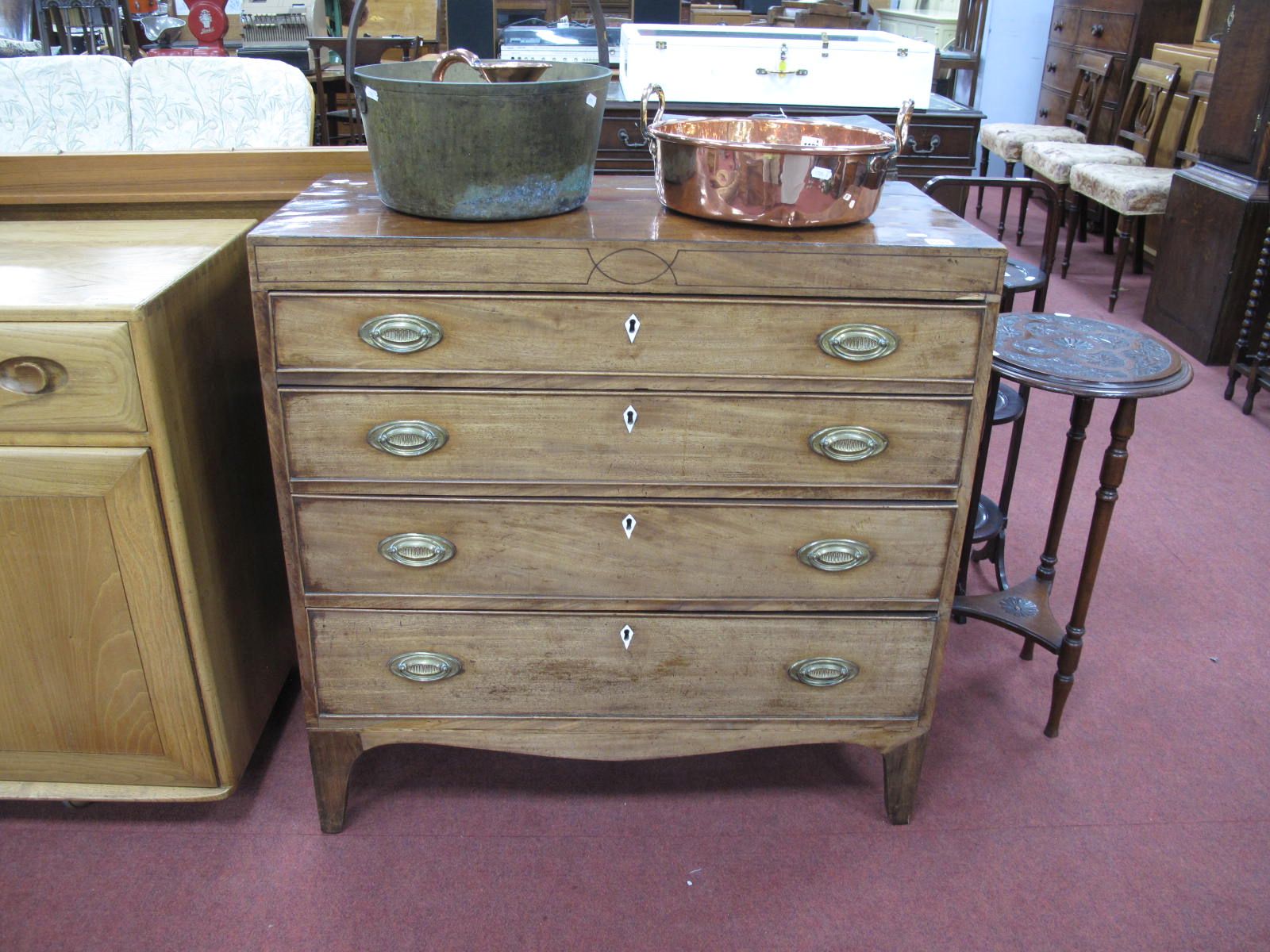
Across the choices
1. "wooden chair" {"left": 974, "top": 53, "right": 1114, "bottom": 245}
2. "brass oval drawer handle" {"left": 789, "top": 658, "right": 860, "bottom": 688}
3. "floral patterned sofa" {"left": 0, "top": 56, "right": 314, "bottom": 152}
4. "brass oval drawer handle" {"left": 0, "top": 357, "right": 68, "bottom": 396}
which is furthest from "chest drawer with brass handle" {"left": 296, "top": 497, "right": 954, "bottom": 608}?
"wooden chair" {"left": 974, "top": 53, "right": 1114, "bottom": 245}

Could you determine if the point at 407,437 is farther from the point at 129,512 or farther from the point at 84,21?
the point at 84,21

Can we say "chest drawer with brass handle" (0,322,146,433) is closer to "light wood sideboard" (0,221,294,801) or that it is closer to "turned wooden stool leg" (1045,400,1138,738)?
"light wood sideboard" (0,221,294,801)

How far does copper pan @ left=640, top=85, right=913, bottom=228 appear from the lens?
1265 mm

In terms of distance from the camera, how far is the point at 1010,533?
8.59 feet

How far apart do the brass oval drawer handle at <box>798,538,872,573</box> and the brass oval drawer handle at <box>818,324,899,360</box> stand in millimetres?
280

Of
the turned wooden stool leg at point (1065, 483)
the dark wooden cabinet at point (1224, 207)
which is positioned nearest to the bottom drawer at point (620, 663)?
the turned wooden stool leg at point (1065, 483)

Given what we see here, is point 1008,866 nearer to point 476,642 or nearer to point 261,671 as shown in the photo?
point 476,642

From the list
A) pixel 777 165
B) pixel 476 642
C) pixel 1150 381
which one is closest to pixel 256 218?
pixel 476 642

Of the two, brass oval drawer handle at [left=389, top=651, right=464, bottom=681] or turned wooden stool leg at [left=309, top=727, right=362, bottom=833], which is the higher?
brass oval drawer handle at [left=389, top=651, right=464, bottom=681]

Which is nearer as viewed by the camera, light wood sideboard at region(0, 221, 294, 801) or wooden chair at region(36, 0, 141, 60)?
light wood sideboard at region(0, 221, 294, 801)

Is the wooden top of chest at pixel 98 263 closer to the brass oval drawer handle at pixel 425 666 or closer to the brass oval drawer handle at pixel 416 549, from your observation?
the brass oval drawer handle at pixel 416 549

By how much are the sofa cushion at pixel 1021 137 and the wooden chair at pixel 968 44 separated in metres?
1.00

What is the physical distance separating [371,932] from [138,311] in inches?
36.9

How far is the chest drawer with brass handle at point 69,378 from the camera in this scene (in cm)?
129
